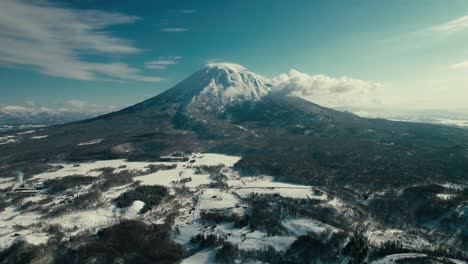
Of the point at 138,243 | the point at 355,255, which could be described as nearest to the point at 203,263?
the point at 138,243

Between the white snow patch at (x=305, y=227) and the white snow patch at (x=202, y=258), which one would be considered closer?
the white snow patch at (x=202, y=258)

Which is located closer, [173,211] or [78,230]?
[78,230]

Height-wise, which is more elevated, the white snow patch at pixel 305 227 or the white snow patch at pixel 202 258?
the white snow patch at pixel 305 227

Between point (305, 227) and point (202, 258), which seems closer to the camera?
point (202, 258)

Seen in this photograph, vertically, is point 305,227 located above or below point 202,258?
above

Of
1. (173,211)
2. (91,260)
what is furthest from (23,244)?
(173,211)

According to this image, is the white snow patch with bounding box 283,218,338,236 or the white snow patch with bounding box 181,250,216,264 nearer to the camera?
the white snow patch with bounding box 181,250,216,264

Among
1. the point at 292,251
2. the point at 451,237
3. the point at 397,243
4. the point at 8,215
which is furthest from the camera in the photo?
the point at 8,215

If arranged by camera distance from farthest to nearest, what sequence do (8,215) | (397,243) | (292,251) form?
(8,215) < (397,243) < (292,251)

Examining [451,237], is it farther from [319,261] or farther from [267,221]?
[267,221]

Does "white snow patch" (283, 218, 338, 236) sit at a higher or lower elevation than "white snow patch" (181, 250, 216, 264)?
higher
